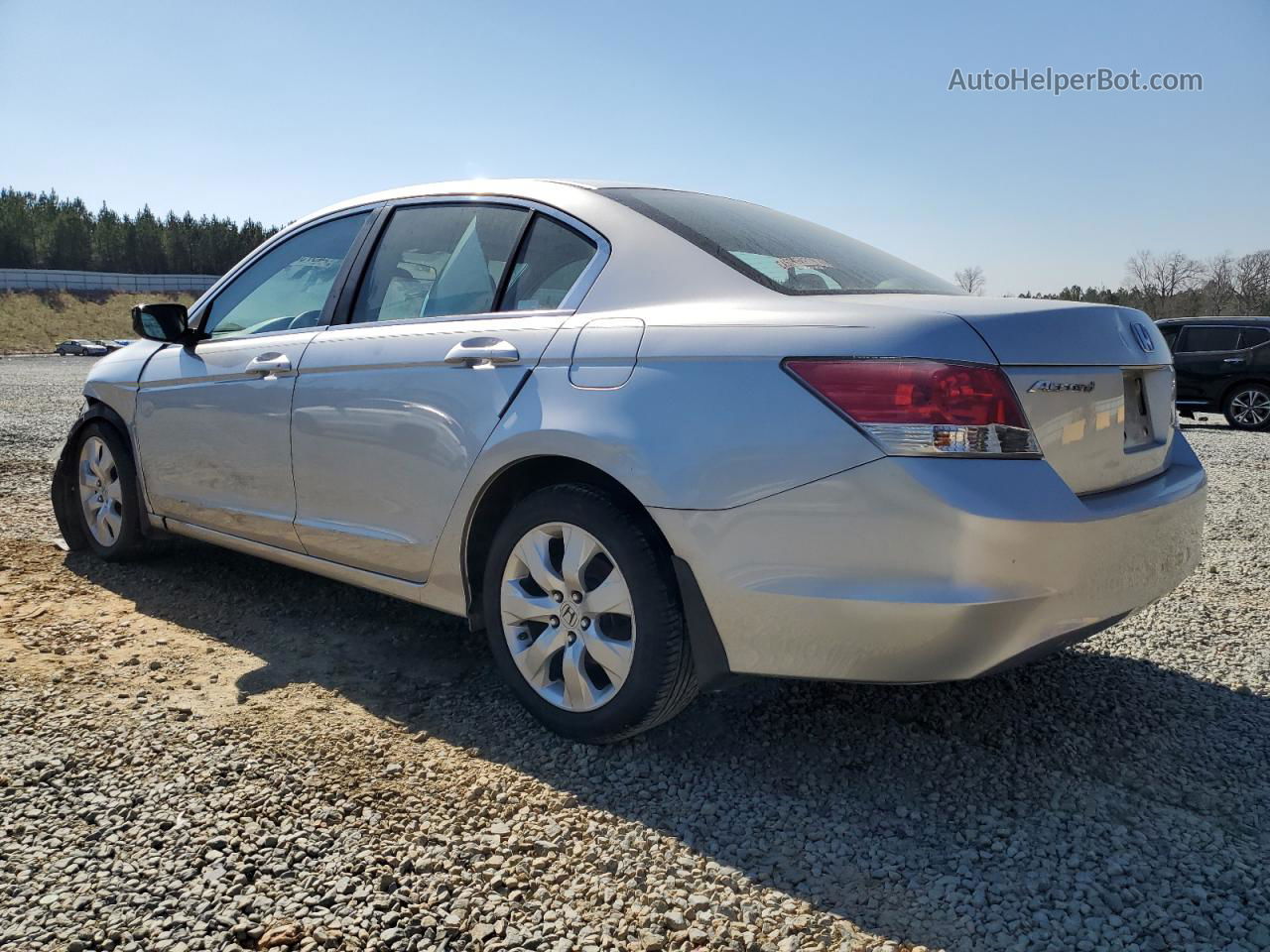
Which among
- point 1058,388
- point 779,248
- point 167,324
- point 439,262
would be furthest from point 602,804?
point 167,324

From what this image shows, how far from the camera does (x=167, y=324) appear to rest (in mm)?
4121

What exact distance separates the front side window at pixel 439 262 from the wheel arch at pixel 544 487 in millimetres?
586

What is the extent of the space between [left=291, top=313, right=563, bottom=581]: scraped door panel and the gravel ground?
49cm

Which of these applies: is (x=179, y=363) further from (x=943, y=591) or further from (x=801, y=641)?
(x=943, y=591)

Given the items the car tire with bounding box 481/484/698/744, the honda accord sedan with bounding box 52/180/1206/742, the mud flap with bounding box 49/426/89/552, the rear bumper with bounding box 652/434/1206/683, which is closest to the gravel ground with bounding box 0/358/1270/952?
the car tire with bounding box 481/484/698/744

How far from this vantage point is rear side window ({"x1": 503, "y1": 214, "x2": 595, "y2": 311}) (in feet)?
9.26


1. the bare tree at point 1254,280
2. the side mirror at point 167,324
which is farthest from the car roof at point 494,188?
the bare tree at point 1254,280

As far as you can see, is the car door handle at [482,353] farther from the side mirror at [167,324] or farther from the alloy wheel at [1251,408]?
the alloy wheel at [1251,408]

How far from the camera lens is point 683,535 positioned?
233cm

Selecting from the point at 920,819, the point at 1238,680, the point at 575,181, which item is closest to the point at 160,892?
the point at 920,819

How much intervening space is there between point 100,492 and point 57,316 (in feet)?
234

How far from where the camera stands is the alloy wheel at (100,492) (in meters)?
4.53

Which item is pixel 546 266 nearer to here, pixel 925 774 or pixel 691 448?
pixel 691 448

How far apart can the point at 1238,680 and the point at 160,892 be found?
3320 mm
